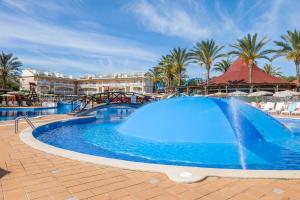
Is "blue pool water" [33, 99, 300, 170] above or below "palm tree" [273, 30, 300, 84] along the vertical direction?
below

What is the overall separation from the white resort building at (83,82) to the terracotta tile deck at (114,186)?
8022 cm

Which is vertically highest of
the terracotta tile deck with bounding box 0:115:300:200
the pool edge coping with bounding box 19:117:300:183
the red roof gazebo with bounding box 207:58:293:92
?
the red roof gazebo with bounding box 207:58:293:92

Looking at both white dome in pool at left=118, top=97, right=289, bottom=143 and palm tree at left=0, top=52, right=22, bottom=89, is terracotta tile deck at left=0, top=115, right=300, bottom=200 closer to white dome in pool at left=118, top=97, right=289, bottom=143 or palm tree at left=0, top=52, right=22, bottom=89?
white dome in pool at left=118, top=97, right=289, bottom=143

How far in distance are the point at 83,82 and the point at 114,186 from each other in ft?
329

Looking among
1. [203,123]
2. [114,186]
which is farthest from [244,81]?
→ [114,186]

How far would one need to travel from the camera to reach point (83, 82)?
10056 centimetres

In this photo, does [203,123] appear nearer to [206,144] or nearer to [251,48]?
[206,144]

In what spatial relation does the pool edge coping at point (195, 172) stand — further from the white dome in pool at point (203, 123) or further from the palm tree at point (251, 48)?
the palm tree at point (251, 48)

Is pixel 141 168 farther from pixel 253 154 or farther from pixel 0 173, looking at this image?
pixel 253 154

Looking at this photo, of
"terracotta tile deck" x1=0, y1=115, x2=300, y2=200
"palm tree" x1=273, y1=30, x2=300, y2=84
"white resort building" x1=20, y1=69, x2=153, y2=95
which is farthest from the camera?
"white resort building" x1=20, y1=69, x2=153, y2=95

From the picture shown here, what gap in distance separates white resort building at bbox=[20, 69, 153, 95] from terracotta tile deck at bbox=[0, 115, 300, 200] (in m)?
80.2

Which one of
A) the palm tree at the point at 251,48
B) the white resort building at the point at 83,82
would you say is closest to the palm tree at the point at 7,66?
the white resort building at the point at 83,82

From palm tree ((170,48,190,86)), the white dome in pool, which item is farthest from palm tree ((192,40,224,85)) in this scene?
the white dome in pool

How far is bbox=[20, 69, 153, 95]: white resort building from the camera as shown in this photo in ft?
286
